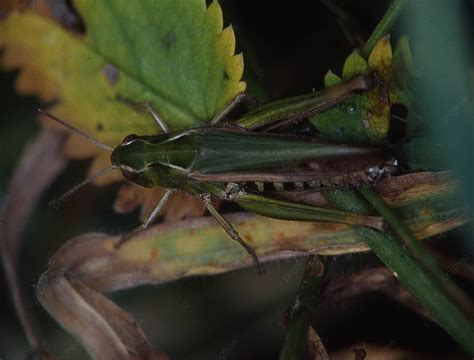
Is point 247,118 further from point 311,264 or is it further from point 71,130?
point 71,130

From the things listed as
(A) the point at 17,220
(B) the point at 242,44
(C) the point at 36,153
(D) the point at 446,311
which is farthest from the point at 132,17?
(D) the point at 446,311

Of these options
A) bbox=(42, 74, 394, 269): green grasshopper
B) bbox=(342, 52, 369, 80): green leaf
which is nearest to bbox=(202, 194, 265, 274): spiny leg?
bbox=(42, 74, 394, 269): green grasshopper

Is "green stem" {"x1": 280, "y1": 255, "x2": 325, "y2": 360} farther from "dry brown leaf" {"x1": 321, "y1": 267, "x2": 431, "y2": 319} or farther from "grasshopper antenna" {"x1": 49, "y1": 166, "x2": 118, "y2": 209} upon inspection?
"grasshopper antenna" {"x1": 49, "y1": 166, "x2": 118, "y2": 209}

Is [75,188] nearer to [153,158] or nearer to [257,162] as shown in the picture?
[153,158]

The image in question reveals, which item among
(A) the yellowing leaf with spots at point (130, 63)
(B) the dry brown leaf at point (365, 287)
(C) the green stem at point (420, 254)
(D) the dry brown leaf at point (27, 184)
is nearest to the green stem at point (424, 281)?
(C) the green stem at point (420, 254)

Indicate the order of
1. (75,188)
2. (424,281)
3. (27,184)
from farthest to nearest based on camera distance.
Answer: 1. (27,184)
2. (75,188)
3. (424,281)

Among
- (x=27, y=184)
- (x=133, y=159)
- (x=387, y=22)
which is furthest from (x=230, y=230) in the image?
(x=27, y=184)
